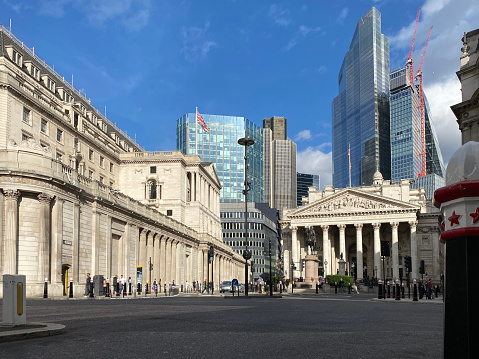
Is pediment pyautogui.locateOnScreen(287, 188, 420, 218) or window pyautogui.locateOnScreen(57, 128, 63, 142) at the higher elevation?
window pyautogui.locateOnScreen(57, 128, 63, 142)

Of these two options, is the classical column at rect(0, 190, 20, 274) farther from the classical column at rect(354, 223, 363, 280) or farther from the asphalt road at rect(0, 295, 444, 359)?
the classical column at rect(354, 223, 363, 280)

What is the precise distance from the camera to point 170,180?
79938mm

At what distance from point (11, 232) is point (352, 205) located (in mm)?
71043

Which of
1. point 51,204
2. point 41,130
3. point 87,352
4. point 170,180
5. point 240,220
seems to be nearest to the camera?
point 87,352

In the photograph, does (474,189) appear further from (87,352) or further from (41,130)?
(41,130)

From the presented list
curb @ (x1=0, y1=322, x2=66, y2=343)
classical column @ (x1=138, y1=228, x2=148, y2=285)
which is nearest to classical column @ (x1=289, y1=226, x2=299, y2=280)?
classical column @ (x1=138, y1=228, x2=148, y2=285)

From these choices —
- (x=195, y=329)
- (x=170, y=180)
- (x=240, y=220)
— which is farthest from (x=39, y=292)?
(x=240, y=220)

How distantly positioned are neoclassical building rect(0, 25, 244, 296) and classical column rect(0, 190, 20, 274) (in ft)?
0.19

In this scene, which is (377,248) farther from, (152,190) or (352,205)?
(152,190)

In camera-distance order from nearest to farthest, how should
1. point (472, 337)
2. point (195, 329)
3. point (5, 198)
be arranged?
point (472, 337) → point (195, 329) → point (5, 198)

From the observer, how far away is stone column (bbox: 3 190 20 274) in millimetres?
33875

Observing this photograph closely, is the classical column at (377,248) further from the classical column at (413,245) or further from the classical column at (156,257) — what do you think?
the classical column at (156,257)

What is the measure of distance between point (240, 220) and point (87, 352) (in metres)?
150

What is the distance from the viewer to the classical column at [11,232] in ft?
111
